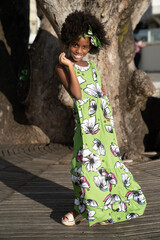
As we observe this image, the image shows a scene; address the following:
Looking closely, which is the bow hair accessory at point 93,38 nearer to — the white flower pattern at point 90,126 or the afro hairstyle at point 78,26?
the afro hairstyle at point 78,26

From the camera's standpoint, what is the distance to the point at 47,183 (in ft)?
15.5

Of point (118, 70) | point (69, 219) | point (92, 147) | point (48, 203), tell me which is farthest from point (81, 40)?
point (118, 70)

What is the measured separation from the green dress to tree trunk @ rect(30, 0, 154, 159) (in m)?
2.73

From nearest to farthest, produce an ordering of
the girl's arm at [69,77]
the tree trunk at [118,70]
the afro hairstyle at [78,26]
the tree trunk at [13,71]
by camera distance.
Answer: the girl's arm at [69,77]
the afro hairstyle at [78,26]
the tree trunk at [118,70]
the tree trunk at [13,71]

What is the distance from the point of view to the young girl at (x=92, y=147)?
3.14 metres

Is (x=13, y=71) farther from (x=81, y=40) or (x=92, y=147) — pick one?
(x=92, y=147)

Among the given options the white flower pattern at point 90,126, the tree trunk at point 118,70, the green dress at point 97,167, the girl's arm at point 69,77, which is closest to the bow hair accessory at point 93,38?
the green dress at point 97,167

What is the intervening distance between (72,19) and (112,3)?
2.69m

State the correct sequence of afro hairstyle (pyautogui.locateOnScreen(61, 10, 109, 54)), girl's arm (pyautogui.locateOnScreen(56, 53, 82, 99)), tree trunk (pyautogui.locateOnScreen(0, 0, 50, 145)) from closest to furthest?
1. girl's arm (pyautogui.locateOnScreen(56, 53, 82, 99))
2. afro hairstyle (pyautogui.locateOnScreen(61, 10, 109, 54))
3. tree trunk (pyautogui.locateOnScreen(0, 0, 50, 145))

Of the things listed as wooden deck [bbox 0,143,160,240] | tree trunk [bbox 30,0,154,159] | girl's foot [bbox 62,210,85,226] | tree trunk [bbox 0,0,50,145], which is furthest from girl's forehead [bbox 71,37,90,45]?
tree trunk [bbox 0,0,50,145]

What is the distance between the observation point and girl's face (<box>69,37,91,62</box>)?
128 inches

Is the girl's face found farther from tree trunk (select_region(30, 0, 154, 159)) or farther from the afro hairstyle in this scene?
tree trunk (select_region(30, 0, 154, 159))

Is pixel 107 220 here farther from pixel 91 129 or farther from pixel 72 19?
pixel 72 19

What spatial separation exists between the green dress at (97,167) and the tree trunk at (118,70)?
273 centimetres
